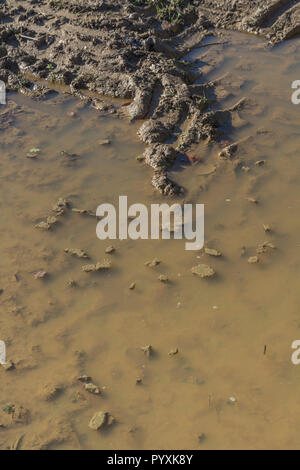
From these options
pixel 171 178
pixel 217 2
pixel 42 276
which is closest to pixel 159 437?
pixel 42 276

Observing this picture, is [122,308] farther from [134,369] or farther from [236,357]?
[236,357]

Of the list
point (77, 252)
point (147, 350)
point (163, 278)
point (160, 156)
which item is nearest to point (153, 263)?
point (163, 278)

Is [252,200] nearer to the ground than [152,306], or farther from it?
farther from it

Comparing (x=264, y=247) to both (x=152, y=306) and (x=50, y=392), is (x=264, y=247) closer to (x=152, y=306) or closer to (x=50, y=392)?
(x=152, y=306)

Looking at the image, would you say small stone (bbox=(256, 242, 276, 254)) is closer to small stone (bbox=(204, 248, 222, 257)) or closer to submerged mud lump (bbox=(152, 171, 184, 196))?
small stone (bbox=(204, 248, 222, 257))

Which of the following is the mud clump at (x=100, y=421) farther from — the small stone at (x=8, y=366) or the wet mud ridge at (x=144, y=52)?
the wet mud ridge at (x=144, y=52)

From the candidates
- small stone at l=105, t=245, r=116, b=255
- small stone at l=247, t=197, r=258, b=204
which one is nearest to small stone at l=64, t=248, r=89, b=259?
small stone at l=105, t=245, r=116, b=255
